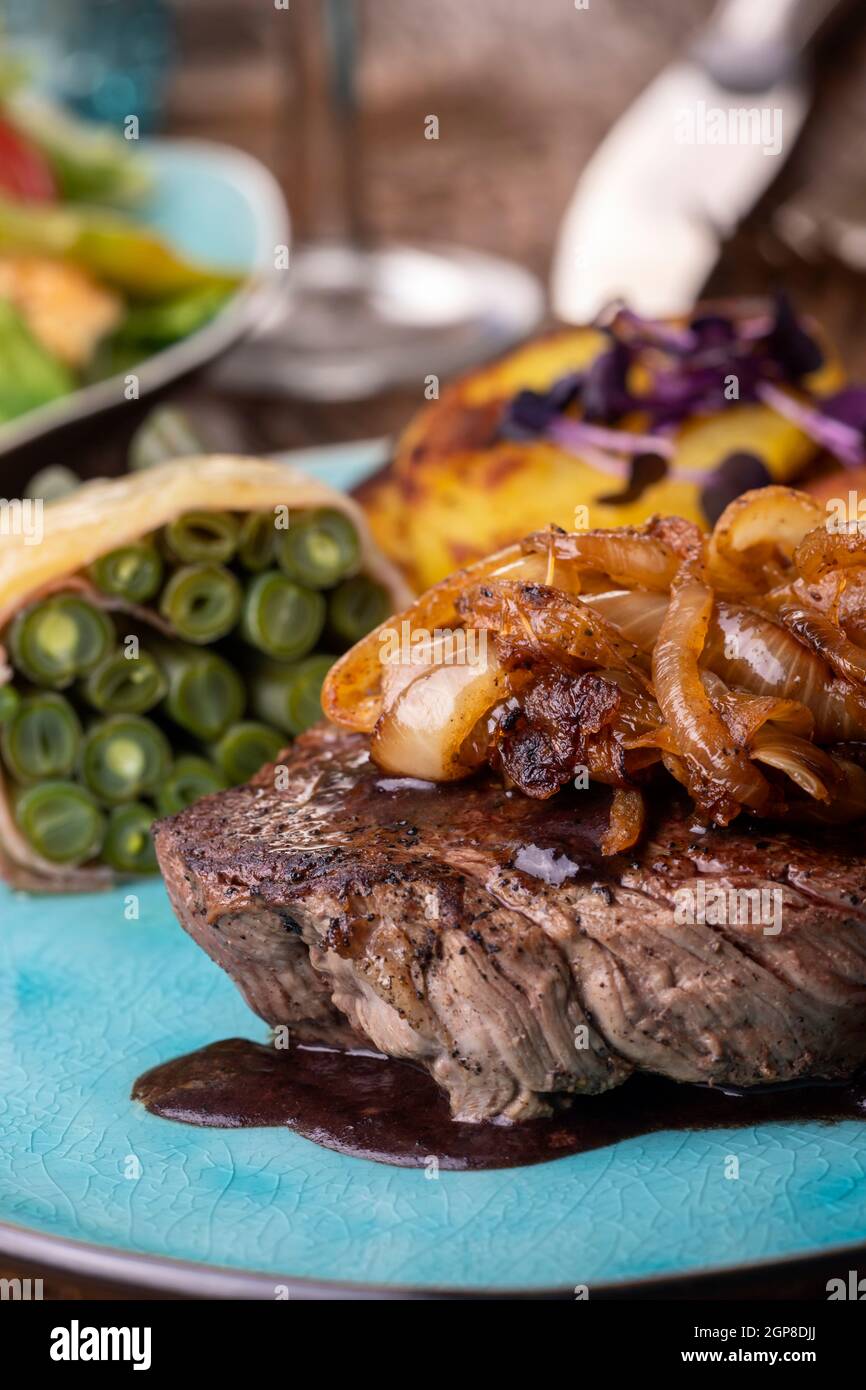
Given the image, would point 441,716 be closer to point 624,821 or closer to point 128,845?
point 624,821

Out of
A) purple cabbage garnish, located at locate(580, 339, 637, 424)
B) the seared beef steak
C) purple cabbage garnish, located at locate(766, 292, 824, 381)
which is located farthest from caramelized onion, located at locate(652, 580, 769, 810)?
purple cabbage garnish, located at locate(766, 292, 824, 381)

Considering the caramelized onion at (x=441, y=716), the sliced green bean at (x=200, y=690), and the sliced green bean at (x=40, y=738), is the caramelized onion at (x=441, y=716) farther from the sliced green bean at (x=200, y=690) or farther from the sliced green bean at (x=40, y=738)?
the sliced green bean at (x=40, y=738)

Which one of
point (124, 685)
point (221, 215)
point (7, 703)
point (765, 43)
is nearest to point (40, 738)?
point (7, 703)

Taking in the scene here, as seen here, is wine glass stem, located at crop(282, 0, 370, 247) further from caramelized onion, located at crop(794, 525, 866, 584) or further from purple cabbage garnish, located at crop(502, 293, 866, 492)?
caramelized onion, located at crop(794, 525, 866, 584)

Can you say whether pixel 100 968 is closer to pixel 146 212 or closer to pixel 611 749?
pixel 611 749

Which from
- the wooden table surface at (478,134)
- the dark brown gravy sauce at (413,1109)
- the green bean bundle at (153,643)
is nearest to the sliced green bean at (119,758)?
the green bean bundle at (153,643)
